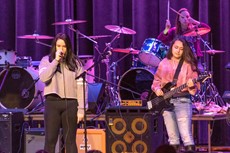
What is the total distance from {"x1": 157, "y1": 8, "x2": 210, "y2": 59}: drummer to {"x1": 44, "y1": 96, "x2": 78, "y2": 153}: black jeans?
11.2ft

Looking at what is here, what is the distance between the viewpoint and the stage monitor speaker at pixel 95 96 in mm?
9539

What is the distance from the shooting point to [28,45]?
12.1 meters

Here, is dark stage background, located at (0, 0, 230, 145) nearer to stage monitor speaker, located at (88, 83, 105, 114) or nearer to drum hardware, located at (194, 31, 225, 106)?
drum hardware, located at (194, 31, 225, 106)

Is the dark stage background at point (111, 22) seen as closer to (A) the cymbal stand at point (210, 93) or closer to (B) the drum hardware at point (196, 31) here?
(A) the cymbal stand at point (210, 93)

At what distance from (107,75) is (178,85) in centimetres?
324

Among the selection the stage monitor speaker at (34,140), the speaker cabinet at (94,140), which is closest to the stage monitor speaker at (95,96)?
the speaker cabinet at (94,140)

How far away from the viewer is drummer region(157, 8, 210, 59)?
32.6 feet

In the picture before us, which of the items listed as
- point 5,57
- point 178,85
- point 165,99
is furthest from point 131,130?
point 5,57

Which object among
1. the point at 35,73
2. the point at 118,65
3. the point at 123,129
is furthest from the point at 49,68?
the point at 118,65

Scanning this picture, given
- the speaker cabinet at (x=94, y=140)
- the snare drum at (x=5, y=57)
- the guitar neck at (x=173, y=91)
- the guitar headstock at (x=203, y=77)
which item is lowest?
the speaker cabinet at (x=94, y=140)

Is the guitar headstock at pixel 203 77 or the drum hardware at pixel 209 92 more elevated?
the guitar headstock at pixel 203 77

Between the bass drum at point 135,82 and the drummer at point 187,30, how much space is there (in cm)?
77

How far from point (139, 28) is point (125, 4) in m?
0.71

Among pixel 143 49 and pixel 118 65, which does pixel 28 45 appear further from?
pixel 143 49
